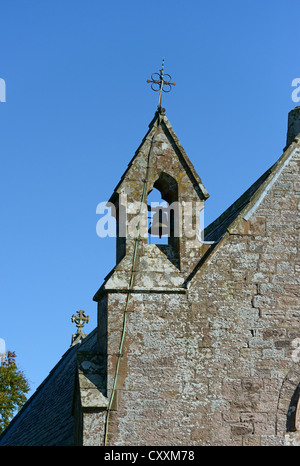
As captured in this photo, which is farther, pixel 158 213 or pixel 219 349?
pixel 158 213

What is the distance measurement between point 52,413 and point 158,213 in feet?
19.3

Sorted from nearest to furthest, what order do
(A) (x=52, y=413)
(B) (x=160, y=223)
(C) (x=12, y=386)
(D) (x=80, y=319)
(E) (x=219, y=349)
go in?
(E) (x=219, y=349) < (B) (x=160, y=223) < (A) (x=52, y=413) < (D) (x=80, y=319) < (C) (x=12, y=386)

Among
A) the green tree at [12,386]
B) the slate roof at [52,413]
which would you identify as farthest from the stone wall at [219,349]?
the green tree at [12,386]

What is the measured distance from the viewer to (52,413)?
15.4 metres

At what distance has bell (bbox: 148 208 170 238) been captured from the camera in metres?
11.2

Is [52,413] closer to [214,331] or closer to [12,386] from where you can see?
[214,331]

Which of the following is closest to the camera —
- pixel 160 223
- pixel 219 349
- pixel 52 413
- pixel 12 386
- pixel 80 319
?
pixel 219 349

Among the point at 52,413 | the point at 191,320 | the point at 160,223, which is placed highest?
the point at 160,223

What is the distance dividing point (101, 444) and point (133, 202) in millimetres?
3137

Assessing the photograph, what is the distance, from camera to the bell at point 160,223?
11.2 metres

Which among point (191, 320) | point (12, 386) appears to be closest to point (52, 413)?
point (191, 320)

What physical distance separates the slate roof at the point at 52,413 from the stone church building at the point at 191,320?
1.81 metres

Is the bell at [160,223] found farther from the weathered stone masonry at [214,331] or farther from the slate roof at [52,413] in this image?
the slate roof at [52,413]

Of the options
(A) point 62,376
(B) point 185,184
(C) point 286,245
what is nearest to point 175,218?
(B) point 185,184
